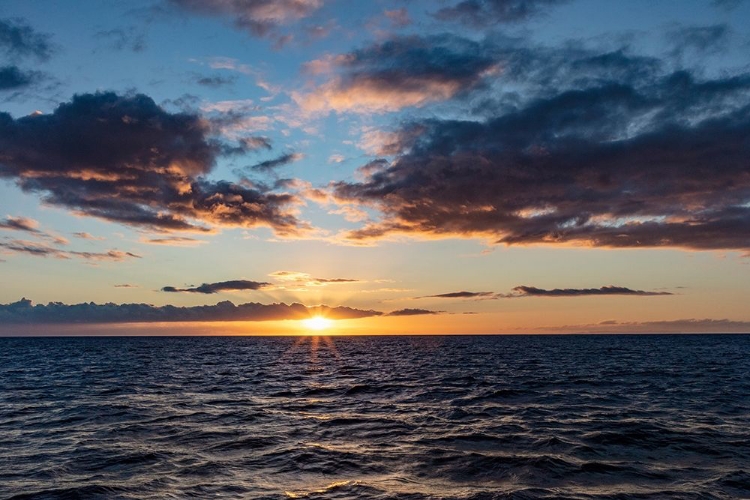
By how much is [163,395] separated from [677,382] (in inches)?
1733

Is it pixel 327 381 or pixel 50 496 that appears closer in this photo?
pixel 50 496

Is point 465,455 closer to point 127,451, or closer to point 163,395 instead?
point 127,451

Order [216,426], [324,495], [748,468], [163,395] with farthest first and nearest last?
[163,395], [216,426], [748,468], [324,495]

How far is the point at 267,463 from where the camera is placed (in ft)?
62.1

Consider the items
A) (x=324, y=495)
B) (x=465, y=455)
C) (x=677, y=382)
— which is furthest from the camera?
(x=677, y=382)

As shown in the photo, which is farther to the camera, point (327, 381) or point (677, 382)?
point (327, 381)

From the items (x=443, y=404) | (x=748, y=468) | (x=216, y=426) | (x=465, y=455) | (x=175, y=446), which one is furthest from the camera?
(x=443, y=404)

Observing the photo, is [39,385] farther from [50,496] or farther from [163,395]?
[50,496]

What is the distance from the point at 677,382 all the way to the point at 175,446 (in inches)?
1694

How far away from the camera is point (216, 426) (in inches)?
1011

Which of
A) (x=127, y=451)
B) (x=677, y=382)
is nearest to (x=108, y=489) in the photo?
(x=127, y=451)

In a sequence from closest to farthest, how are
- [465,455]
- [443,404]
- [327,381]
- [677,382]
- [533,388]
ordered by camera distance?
1. [465,455]
2. [443,404]
3. [533,388]
4. [677,382]
5. [327,381]

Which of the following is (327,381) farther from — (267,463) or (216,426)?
(267,463)

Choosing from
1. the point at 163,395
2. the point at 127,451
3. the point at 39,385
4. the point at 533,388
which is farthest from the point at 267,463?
the point at 39,385
